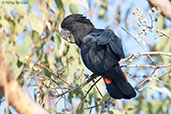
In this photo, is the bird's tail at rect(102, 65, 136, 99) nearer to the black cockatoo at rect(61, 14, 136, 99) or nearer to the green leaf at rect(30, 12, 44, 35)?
the black cockatoo at rect(61, 14, 136, 99)

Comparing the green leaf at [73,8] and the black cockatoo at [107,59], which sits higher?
the green leaf at [73,8]

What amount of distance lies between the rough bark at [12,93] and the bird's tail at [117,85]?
4.21 feet

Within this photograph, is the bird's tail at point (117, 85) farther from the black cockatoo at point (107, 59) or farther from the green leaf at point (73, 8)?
the green leaf at point (73, 8)

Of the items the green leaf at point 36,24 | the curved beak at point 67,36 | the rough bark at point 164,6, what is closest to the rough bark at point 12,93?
the rough bark at point 164,6

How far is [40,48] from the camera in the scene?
401cm

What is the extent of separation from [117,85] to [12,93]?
141 cm

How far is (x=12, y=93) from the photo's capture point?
143cm

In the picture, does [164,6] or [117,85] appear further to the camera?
[164,6]

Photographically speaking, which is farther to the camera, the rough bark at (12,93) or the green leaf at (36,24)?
the green leaf at (36,24)

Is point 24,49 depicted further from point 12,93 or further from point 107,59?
point 12,93

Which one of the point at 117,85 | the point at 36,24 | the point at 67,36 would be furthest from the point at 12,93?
the point at 36,24

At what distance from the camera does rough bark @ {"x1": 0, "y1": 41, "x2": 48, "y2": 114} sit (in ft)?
4.55

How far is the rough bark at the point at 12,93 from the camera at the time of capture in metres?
1.39

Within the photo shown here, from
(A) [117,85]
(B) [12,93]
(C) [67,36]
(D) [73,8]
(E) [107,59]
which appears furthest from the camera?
(D) [73,8]
